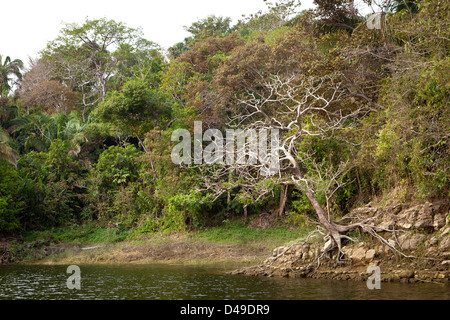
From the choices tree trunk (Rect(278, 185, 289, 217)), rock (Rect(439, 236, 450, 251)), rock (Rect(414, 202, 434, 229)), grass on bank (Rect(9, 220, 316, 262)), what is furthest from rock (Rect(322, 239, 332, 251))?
tree trunk (Rect(278, 185, 289, 217))

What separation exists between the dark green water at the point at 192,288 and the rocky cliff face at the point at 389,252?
24.2 inches

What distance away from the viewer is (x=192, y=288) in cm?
1305

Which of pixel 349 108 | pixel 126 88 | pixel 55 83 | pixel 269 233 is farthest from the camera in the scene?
pixel 55 83

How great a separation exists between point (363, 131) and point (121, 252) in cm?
1303

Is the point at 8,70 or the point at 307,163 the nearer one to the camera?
the point at 307,163

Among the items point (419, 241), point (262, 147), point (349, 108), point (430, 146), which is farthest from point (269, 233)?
point (430, 146)

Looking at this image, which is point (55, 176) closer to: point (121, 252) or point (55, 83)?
point (121, 252)

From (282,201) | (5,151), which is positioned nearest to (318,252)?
(282,201)

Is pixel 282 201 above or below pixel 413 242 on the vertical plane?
→ above

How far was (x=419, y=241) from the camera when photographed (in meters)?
13.1

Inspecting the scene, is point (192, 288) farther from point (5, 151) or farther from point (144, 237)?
point (5, 151)

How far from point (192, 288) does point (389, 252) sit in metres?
6.01

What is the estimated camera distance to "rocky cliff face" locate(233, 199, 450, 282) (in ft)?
41.2
